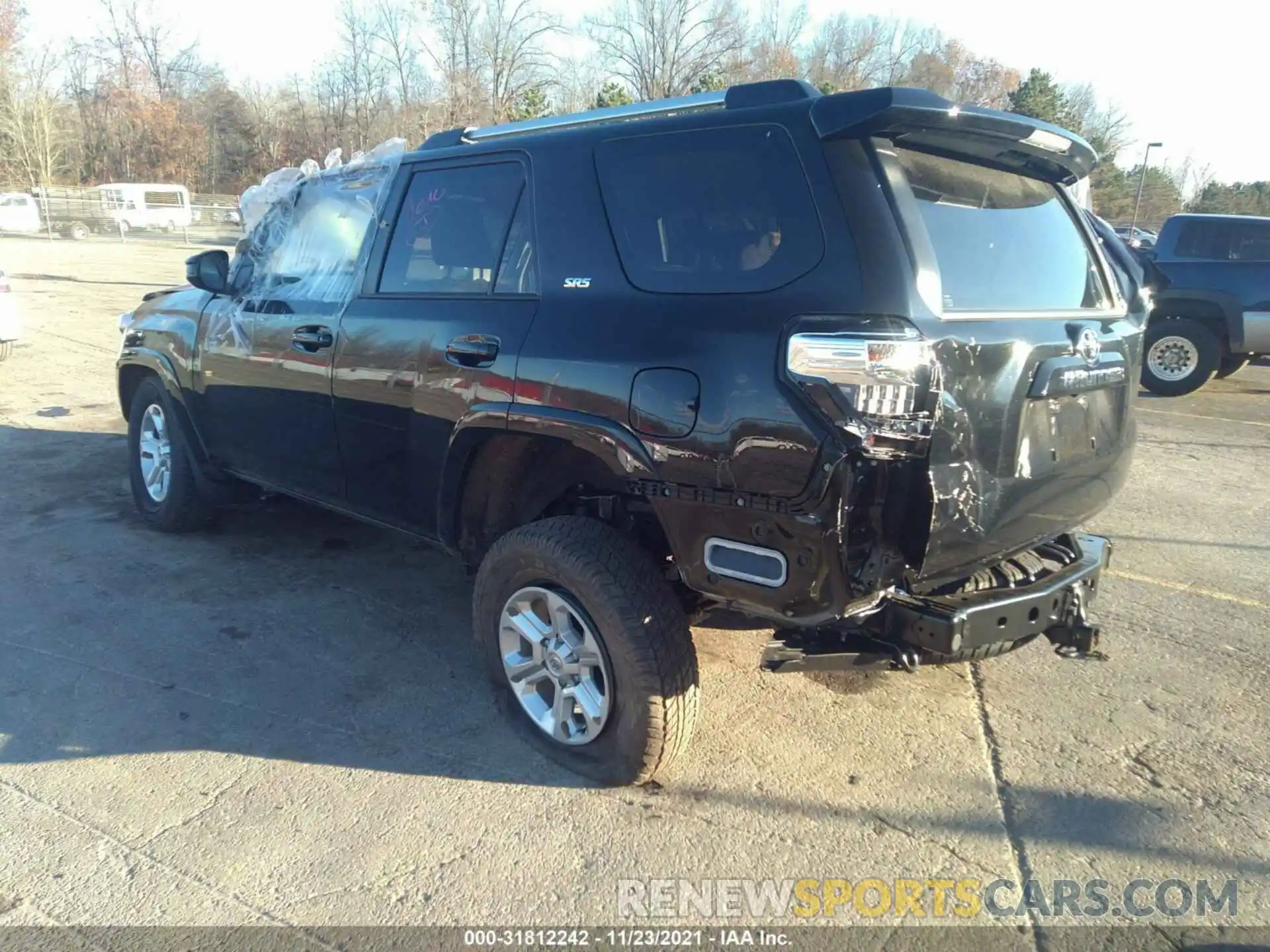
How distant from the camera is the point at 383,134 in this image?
43.1 meters

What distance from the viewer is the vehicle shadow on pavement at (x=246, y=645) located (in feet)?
10.7

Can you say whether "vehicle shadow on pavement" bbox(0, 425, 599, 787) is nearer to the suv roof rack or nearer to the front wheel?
the front wheel

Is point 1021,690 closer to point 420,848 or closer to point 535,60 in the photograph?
point 420,848

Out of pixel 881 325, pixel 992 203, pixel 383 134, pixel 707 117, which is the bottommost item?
pixel 881 325

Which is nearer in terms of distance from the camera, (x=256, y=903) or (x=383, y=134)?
(x=256, y=903)

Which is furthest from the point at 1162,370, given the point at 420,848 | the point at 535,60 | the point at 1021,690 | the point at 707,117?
the point at 535,60

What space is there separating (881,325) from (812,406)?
0.87ft

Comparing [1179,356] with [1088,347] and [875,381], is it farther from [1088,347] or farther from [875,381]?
[875,381]

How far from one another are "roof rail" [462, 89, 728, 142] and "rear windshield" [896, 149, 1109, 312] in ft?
2.10

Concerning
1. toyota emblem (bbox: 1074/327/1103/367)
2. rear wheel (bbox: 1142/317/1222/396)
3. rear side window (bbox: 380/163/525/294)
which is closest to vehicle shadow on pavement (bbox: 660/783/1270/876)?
toyota emblem (bbox: 1074/327/1103/367)

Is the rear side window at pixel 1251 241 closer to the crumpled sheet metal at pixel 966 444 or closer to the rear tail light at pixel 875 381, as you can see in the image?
the crumpled sheet metal at pixel 966 444

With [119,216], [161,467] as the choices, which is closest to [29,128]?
[119,216]

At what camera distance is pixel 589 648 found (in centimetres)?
296

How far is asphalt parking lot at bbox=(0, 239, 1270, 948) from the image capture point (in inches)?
104
